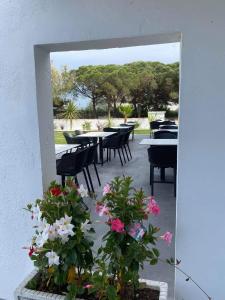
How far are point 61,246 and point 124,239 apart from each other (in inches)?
12.5

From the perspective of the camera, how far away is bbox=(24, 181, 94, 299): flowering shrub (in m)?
1.31

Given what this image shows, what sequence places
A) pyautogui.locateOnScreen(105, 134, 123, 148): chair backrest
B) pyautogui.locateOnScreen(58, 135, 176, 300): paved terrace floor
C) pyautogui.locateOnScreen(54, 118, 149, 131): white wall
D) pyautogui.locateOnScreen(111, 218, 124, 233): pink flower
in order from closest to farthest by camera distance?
pyautogui.locateOnScreen(111, 218, 124, 233): pink flower
pyautogui.locateOnScreen(58, 135, 176, 300): paved terrace floor
pyautogui.locateOnScreen(105, 134, 123, 148): chair backrest
pyautogui.locateOnScreen(54, 118, 149, 131): white wall

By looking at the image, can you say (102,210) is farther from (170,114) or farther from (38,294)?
(170,114)

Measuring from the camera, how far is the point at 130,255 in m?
1.31

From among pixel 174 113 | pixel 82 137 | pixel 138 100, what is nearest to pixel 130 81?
pixel 138 100

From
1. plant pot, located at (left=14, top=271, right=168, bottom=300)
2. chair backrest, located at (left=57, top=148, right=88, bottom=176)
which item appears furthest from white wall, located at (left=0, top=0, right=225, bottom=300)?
chair backrest, located at (left=57, top=148, right=88, bottom=176)

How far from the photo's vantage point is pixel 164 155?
403 centimetres

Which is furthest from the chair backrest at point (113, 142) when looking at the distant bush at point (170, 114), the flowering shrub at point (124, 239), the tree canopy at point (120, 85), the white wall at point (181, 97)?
the distant bush at point (170, 114)

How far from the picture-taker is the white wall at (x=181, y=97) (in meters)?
1.39

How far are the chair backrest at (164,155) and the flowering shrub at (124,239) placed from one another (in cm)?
269

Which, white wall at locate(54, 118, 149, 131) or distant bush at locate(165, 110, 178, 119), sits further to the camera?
distant bush at locate(165, 110, 178, 119)


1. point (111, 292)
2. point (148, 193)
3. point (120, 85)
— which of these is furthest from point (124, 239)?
point (120, 85)

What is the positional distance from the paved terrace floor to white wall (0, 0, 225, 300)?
599mm

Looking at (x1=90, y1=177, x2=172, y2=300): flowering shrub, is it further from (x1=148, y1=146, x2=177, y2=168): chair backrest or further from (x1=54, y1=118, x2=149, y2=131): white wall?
(x1=54, y1=118, x2=149, y2=131): white wall
